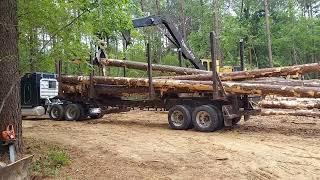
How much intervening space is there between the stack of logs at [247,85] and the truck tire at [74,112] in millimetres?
602

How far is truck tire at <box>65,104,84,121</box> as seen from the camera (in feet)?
56.2

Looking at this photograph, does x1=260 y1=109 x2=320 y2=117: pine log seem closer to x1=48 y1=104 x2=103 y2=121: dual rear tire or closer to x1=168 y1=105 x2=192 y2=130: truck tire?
x1=168 y1=105 x2=192 y2=130: truck tire

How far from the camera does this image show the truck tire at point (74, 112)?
675 inches

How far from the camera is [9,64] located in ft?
27.8

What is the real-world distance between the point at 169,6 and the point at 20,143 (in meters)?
57.9

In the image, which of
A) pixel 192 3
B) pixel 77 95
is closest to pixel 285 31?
pixel 192 3

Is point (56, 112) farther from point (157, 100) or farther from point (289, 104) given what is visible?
point (289, 104)

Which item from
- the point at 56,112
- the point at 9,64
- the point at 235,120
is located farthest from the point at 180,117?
the point at 9,64

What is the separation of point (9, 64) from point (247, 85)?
6819 mm

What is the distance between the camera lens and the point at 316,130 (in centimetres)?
1238

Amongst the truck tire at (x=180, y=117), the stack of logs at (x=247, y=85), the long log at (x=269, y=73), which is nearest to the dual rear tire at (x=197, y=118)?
the truck tire at (x=180, y=117)

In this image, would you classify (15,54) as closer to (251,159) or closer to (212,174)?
(212,174)

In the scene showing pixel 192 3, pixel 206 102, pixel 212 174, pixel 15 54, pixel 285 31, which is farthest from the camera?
pixel 192 3

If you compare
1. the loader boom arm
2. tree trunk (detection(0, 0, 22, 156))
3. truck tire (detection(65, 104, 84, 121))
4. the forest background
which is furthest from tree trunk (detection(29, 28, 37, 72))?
the loader boom arm
